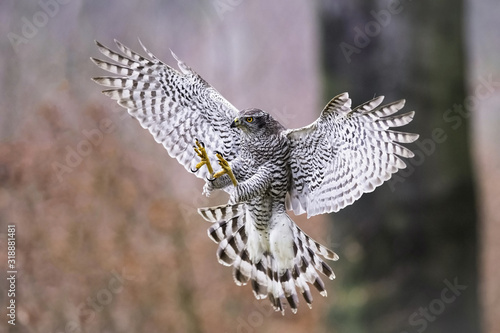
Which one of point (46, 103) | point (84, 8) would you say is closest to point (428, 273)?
point (46, 103)

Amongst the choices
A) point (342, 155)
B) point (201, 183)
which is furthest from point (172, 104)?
point (201, 183)

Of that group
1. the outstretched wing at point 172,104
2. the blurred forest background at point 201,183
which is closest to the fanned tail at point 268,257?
the outstretched wing at point 172,104

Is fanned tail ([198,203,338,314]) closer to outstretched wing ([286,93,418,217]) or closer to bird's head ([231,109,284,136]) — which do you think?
outstretched wing ([286,93,418,217])

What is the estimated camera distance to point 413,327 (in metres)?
4.45

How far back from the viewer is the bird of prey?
7.40 ft

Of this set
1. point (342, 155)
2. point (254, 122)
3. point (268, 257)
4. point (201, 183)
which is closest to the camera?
point (254, 122)

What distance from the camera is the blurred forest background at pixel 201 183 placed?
431 cm

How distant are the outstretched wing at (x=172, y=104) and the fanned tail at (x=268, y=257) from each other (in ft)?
0.89

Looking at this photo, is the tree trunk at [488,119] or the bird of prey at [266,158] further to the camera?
the tree trunk at [488,119]

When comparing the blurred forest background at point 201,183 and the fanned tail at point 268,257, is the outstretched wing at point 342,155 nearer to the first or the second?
the fanned tail at point 268,257

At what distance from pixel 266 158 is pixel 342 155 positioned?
0.32 meters

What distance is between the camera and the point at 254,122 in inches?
88.0

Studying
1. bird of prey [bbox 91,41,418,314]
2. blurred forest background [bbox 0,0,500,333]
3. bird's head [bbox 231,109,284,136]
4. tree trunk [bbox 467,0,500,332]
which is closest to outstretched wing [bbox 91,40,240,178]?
bird of prey [bbox 91,41,418,314]

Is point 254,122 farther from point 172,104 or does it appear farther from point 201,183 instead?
point 201,183
